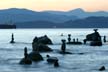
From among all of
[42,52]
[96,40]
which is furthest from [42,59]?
[96,40]

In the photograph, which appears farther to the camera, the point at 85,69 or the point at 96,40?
the point at 96,40

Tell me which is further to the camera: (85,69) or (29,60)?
(29,60)

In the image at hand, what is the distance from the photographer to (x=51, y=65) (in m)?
74.1

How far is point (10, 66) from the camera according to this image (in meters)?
74.2

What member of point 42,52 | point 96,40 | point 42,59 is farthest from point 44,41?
point 42,59

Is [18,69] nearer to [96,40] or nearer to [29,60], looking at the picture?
[29,60]

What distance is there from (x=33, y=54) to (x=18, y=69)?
982 centimetres

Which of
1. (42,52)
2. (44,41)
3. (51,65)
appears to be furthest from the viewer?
(44,41)

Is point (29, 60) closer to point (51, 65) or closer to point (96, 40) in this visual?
point (51, 65)

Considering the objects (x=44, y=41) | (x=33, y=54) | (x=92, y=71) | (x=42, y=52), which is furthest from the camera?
(x=44, y=41)

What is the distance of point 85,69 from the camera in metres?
69.8

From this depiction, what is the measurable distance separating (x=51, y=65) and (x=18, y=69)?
7.19m

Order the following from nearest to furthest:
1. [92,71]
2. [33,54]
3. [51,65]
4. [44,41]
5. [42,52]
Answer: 1. [92,71]
2. [51,65]
3. [33,54]
4. [42,52]
5. [44,41]

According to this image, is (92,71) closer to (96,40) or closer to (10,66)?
(10,66)
